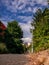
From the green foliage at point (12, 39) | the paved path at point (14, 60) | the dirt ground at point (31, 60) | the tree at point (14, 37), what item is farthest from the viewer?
the tree at point (14, 37)

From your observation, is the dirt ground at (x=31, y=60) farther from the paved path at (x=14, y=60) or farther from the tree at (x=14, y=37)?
the tree at (x=14, y=37)

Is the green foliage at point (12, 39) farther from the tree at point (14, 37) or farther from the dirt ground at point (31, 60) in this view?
the dirt ground at point (31, 60)

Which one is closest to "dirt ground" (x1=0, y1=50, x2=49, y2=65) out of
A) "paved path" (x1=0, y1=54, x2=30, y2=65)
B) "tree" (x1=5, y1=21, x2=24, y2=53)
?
"paved path" (x1=0, y1=54, x2=30, y2=65)

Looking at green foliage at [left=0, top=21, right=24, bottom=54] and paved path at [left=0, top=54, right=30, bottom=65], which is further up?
paved path at [left=0, top=54, right=30, bottom=65]

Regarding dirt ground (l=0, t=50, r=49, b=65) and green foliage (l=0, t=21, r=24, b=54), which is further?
green foliage (l=0, t=21, r=24, b=54)

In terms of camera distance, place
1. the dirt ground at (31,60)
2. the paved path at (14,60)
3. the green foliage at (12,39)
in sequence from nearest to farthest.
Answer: the dirt ground at (31,60) → the paved path at (14,60) → the green foliage at (12,39)

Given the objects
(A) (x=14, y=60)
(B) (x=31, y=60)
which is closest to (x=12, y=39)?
(A) (x=14, y=60)

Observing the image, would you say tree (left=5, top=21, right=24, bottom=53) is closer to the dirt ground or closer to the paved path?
the paved path

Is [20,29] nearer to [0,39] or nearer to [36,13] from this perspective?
[0,39]

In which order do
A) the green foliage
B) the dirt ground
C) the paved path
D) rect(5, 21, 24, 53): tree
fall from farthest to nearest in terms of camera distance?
rect(5, 21, 24, 53): tree < the green foliage < the paved path < the dirt ground

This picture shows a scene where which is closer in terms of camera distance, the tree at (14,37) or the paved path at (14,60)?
the paved path at (14,60)

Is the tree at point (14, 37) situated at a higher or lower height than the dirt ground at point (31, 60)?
lower

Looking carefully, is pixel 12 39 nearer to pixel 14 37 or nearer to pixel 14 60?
pixel 14 37

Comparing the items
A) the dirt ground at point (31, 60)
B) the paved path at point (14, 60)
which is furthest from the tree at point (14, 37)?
the dirt ground at point (31, 60)
